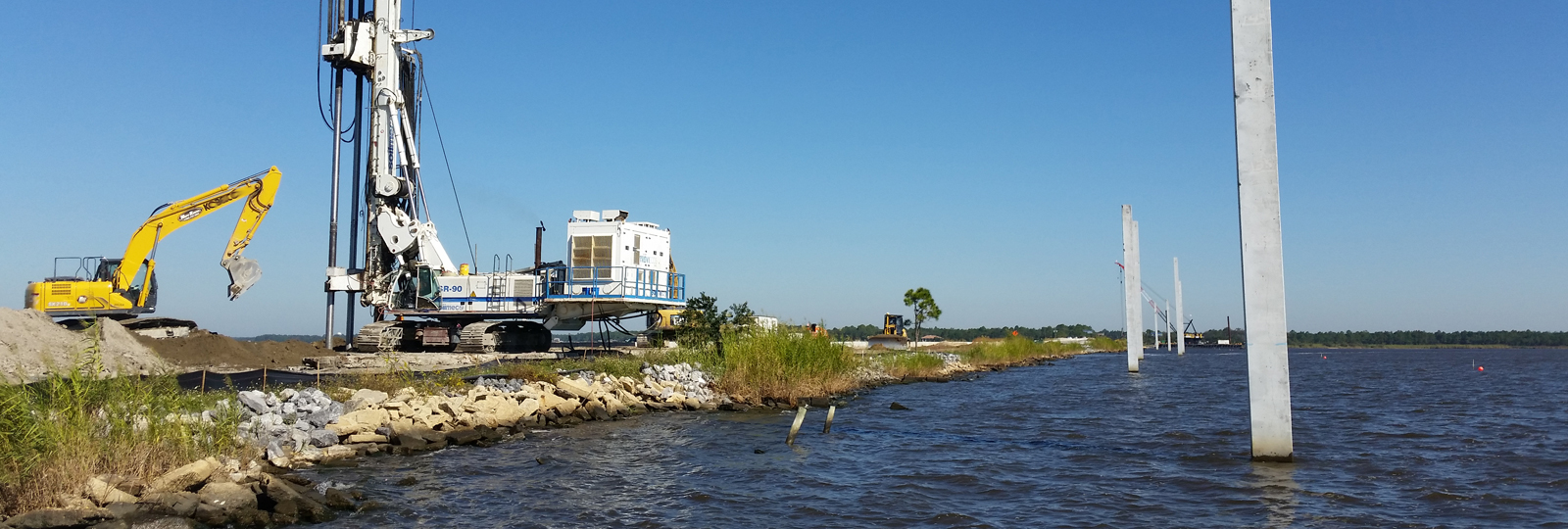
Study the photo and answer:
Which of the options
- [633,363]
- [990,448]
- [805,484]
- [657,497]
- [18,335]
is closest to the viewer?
[657,497]

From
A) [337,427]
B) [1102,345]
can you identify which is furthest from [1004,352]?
[1102,345]

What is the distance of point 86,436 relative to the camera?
920 centimetres

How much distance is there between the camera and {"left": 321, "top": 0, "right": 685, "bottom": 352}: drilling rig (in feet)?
99.2

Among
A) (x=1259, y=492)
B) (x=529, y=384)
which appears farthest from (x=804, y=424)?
(x=1259, y=492)

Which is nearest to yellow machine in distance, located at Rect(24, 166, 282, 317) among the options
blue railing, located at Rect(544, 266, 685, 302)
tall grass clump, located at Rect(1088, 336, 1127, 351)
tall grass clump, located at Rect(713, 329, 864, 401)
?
blue railing, located at Rect(544, 266, 685, 302)

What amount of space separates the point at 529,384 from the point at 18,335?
1231cm

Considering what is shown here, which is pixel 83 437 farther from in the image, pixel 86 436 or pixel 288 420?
pixel 288 420

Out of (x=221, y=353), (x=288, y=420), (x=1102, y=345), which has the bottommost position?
(x=288, y=420)

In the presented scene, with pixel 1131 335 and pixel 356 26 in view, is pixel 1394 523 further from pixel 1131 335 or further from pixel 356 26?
pixel 1131 335

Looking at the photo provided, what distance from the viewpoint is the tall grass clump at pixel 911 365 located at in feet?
117

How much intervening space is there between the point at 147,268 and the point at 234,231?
269 centimetres

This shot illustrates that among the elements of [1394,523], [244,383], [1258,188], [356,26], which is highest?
[356,26]

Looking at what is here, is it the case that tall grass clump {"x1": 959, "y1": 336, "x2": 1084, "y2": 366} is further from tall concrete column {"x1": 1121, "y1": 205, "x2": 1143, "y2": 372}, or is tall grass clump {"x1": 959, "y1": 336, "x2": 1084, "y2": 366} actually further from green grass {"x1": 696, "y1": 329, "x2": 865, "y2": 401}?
green grass {"x1": 696, "y1": 329, "x2": 865, "y2": 401}

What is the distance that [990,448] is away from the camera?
635 inches
